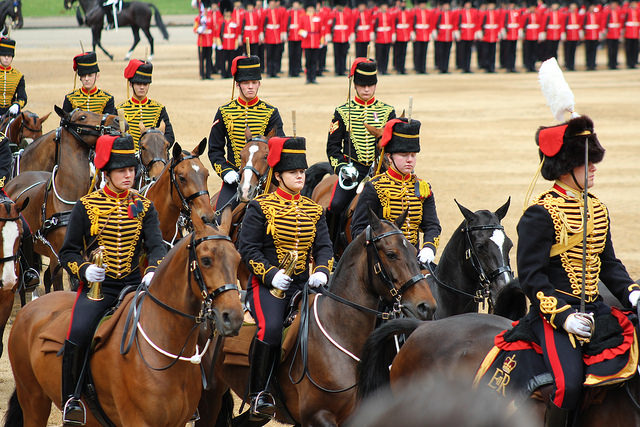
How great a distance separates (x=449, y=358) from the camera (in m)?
4.90

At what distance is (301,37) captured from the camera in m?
30.3

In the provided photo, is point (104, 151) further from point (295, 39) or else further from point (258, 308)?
point (295, 39)

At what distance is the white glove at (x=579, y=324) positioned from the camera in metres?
4.14

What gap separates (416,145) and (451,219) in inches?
246

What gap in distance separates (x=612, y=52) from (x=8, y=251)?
29182 mm

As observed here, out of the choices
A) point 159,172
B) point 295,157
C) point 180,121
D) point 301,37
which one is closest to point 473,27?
point 301,37

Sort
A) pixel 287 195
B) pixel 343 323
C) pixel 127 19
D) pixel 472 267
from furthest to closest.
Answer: pixel 127 19, pixel 472 267, pixel 287 195, pixel 343 323

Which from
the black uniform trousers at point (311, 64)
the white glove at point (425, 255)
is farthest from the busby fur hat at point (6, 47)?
the black uniform trousers at point (311, 64)

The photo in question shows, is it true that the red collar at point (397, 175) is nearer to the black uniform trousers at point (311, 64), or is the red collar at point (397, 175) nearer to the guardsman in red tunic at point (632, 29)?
the black uniform trousers at point (311, 64)

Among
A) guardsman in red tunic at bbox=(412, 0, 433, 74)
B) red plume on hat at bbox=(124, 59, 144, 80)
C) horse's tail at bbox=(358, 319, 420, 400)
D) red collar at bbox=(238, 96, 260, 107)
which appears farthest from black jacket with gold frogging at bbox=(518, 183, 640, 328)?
guardsman in red tunic at bbox=(412, 0, 433, 74)

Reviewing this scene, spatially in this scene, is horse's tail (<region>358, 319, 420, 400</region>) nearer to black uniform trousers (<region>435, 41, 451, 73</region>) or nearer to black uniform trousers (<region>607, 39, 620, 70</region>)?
black uniform trousers (<region>435, 41, 451, 73</region>)

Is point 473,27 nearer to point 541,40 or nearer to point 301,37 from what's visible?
point 541,40

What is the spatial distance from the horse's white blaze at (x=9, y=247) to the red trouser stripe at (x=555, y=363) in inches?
187

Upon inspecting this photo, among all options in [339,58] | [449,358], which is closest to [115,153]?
[449,358]
